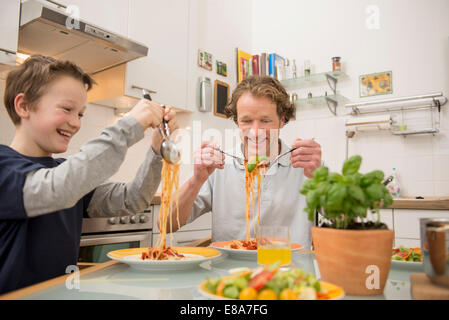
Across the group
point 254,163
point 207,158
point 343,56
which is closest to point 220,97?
point 343,56

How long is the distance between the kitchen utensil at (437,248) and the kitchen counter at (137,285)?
61mm

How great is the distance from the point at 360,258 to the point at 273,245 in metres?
0.22

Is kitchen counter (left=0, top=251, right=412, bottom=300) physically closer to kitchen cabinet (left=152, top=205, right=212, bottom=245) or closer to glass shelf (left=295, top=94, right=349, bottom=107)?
kitchen cabinet (left=152, top=205, right=212, bottom=245)

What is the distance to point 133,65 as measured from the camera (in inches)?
95.7

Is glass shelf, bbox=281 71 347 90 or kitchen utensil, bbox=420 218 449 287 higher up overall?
glass shelf, bbox=281 71 347 90

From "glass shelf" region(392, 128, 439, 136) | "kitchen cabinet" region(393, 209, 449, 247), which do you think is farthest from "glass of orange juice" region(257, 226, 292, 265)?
"glass shelf" region(392, 128, 439, 136)

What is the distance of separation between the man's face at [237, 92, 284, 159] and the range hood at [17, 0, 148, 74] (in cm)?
97

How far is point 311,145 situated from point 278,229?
1.83ft

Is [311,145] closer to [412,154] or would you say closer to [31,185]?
[31,185]

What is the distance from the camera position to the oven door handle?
184 cm

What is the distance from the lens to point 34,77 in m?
1.02

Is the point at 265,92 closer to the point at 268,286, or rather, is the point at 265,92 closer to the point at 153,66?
the point at 268,286

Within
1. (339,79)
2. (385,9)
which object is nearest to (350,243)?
(339,79)
